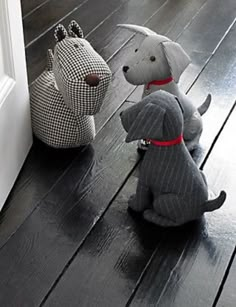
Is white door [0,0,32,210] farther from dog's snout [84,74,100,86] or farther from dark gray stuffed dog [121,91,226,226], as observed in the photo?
dark gray stuffed dog [121,91,226,226]

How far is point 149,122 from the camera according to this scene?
4.13 feet

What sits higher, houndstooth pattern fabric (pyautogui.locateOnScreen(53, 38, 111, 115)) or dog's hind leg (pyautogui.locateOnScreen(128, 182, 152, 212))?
houndstooth pattern fabric (pyautogui.locateOnScreen(53, 38, 111, 115))

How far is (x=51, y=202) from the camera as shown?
147cm

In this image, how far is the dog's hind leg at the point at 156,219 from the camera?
138cm

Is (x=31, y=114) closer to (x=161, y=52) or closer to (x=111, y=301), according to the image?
(x=161, y=52)

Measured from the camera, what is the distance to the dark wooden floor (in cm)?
123

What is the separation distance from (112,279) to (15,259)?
225 millimetres

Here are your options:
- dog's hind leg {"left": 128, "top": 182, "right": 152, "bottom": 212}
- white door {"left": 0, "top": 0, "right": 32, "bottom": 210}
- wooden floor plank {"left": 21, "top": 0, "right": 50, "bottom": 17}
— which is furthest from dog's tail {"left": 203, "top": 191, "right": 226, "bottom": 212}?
wooden floor plank {"left": 21, "top": 0, "right": 50, "bottom": 17}

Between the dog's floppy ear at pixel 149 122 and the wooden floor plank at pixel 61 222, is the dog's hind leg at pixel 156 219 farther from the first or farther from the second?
the dog's floppy ear at pixel 149 122

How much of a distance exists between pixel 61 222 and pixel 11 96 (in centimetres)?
34

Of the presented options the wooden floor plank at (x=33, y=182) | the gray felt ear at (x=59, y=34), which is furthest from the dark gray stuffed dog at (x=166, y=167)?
the gray felt ear at (x=59, y=34)

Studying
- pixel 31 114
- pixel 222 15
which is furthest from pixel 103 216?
pixel 222 15

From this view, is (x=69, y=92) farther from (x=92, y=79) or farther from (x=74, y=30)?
(x=74, y=30)

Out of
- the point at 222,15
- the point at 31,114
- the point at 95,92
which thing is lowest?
the point at 222,15
